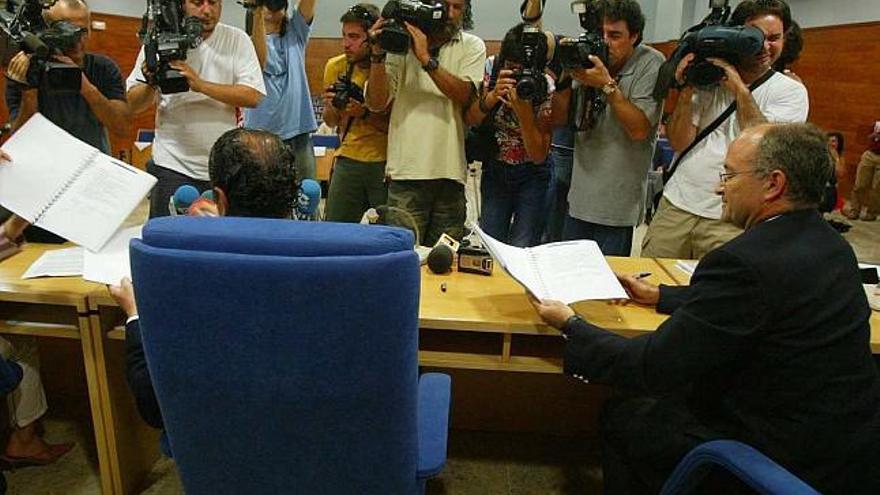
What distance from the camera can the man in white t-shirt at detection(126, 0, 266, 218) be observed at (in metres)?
2.12

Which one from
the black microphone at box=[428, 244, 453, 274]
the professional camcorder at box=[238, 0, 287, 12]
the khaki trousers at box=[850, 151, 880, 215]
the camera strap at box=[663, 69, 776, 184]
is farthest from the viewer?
the khaki trousers at box=[850, 151, 880, 215]

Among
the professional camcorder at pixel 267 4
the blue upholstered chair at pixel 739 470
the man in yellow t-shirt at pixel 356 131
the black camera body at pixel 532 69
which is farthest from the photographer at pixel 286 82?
the blue upholstered chair at pixel 739 470

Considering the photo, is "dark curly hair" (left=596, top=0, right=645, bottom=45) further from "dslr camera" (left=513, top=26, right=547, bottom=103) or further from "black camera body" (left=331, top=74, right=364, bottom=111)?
"black camera body" (left=331, top=74, right=364, bottom=111)

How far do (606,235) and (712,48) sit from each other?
718 millimetres

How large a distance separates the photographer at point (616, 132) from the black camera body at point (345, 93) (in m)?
0.80

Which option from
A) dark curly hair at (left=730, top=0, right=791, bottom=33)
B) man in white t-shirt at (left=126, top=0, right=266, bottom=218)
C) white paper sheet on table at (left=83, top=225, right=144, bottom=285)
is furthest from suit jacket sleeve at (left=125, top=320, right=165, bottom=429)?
dark curly hair at (left=730, top=0, right=791, bottom=33)

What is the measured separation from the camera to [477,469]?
2004 mm

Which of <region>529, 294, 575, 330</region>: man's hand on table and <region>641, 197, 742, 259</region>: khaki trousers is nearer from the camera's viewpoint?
<region>529, 294, 575, 330</region>: man's hand on table

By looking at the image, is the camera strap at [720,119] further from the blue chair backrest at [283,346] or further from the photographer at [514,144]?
the blue chair backrest at [283,346]

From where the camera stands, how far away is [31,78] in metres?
1.85

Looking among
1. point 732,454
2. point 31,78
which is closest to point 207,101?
point 31,78

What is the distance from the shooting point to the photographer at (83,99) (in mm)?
2021

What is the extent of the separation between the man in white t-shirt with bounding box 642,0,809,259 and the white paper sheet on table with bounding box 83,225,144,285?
1694 mm

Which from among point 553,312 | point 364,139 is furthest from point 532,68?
point 553,312
